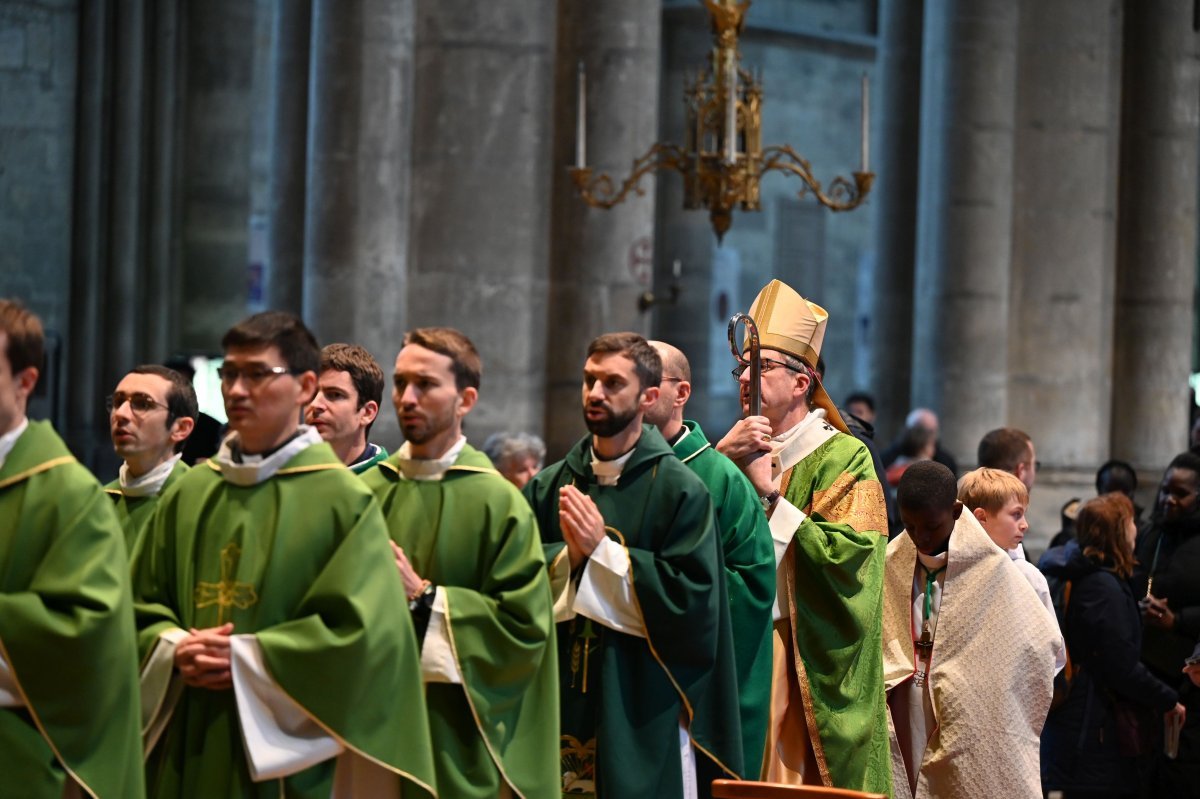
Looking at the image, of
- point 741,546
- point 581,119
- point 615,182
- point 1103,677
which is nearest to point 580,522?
point 741,546

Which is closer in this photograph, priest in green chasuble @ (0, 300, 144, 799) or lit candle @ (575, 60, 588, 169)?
priest in green chasuble @ (0, 300, 144, 799)

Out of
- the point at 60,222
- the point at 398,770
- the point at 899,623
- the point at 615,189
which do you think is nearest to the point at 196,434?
the point at 899,623

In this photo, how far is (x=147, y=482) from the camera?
17.1 feet

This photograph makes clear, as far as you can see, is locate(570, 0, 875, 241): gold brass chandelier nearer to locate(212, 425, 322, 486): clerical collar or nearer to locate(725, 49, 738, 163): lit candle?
locate(725, 49, 738, 163): lit candle

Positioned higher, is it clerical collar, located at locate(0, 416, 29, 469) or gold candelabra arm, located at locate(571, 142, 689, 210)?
gold candelabra arm, located at locate(571, 142, 689, 210)

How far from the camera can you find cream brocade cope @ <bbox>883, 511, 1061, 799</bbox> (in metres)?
6.09

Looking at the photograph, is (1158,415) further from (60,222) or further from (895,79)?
(60,222)

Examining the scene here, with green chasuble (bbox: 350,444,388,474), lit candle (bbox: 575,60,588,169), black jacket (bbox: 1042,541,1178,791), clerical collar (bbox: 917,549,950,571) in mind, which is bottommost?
black jacket (bbox: 1042,541,1178,791)

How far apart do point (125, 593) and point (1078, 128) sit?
10.9 metres

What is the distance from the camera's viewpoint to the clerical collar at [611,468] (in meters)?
5.32

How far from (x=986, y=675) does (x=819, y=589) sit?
56 cm

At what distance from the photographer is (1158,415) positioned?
575 inches

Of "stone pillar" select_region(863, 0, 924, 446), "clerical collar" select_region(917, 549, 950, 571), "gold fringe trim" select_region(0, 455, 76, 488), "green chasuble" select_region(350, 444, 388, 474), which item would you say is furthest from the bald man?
"stone pillar" select_region(863, 0, 924, 446)

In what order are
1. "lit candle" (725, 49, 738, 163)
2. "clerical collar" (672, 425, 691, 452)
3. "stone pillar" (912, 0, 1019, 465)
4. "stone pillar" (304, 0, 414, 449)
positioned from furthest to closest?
"stone pillar" (912, 0, 1019, 465) < "stone pillar" (304, 0, 414, 449) < "lit candle" (725, 49, 738, 163) < "clerical collar" (672, 425, 691, 452)
